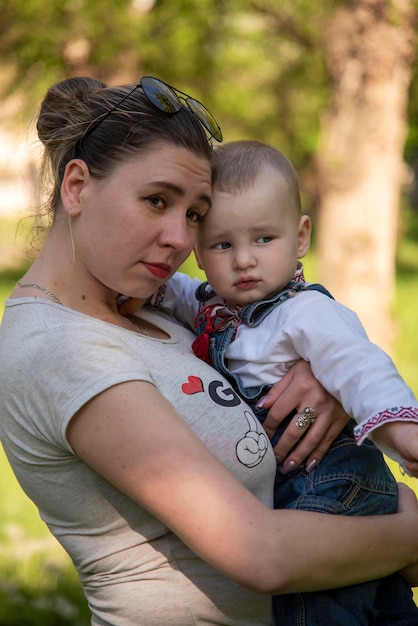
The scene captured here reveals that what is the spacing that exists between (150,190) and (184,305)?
747 mm

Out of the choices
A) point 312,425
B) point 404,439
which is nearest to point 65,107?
point 312,425

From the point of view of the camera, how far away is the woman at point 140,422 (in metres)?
1.91

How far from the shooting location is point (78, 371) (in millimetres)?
1966

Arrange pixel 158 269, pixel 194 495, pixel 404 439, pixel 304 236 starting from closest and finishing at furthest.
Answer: pixel 194 495, pixel 404 439, pixel 158 269, pixel 304 236

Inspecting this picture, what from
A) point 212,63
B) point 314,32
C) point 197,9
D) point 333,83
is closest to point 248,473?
point 333,83

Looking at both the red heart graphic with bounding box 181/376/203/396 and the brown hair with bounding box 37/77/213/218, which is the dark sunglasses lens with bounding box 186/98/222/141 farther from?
the red heart graphic with bounding box 181/376/203/396

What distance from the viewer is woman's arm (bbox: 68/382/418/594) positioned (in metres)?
1.88

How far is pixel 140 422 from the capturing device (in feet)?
6.27

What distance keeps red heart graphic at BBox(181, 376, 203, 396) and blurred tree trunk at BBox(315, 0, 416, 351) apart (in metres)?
6.24

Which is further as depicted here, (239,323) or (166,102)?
(239,323)

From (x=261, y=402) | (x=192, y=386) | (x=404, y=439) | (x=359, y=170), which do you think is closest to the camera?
(x=404, y=439)

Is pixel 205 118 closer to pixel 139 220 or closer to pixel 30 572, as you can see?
pixel 139 220

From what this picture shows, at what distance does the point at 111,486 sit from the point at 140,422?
26 cm

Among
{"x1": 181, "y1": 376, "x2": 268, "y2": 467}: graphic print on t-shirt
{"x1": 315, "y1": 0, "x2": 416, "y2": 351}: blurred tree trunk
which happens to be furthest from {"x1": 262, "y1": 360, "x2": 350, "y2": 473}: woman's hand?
{"x1": 315, "y1": 0, "x2": 416, "y2": 351}: blurred tree trunk
